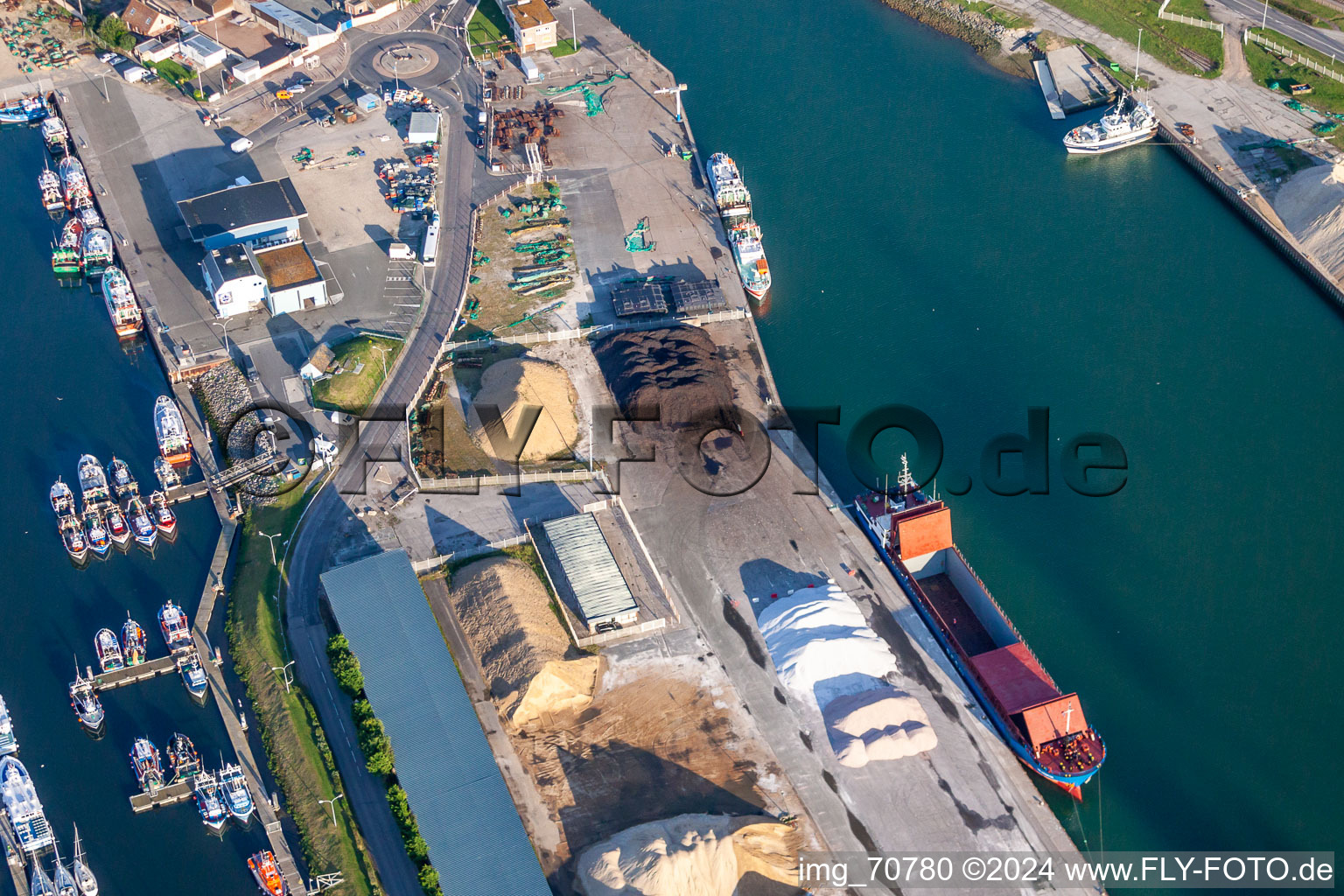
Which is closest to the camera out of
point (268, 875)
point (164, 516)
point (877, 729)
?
point (268, 875)

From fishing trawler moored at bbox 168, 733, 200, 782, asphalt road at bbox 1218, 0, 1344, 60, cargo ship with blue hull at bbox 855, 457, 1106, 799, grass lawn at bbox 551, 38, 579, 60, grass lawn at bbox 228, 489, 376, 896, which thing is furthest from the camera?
grass lawn at bbox 551, 38, 579, 60

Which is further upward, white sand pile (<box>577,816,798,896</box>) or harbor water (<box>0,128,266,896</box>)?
harbor water (<box>0,128,266,896</box>)

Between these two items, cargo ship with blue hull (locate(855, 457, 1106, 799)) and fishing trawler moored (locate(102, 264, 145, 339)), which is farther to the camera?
fishing trawler moored (locate(102, 264, 145, 339))

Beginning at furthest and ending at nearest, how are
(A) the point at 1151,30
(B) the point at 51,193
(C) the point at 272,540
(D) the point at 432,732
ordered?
(A) the point at 1151,30 → (B) the point at 51,193 → (C) the point at 272,540 → (D) the point at 432,732

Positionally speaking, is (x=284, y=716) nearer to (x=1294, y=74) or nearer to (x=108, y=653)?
(x=108, y=653)

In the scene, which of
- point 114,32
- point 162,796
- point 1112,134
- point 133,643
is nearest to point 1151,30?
point 1112,134

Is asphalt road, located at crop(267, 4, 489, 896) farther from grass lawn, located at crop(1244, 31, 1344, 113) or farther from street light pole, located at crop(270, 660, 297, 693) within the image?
grass lawn, located at crop(1244, 31, 1344, 113)

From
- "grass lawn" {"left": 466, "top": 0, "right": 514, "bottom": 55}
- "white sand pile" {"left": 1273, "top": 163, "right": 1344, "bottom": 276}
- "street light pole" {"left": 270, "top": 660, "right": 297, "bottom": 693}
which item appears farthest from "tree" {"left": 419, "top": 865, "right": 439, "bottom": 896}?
"grass lawn" {"left": 466, "top": 0, "right": 514, "bottom": 55}

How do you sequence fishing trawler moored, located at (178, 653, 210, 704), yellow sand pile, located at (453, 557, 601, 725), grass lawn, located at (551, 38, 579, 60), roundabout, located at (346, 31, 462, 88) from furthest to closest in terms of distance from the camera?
grass lawn, located at (551, 38, 579, 60) < roundabout, located at (346, 31, 462, 88) < fishing trawler moored, located at (178, 653, 210, 704) < yellow sand pile, located at (453, 557, 601, 725)
